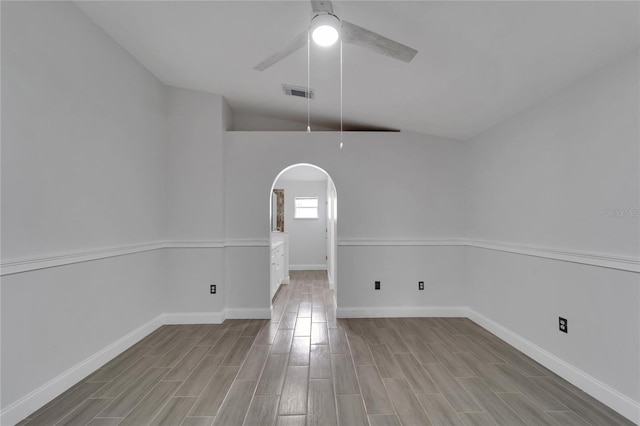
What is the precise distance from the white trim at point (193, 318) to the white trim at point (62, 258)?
961 millimetres

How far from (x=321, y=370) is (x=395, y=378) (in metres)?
0.60

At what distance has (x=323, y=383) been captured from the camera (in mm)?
2250

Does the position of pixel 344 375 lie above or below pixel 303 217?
below

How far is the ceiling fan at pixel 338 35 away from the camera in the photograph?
1.52 meters

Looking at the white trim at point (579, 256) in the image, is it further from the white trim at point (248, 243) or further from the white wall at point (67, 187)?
the white wall at point (67, 187)

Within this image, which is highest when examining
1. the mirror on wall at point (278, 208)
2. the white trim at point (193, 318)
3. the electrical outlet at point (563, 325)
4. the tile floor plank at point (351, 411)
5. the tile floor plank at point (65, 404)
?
the mirror on wall at point (278, 208)

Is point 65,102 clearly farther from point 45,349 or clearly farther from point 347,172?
point 347,172

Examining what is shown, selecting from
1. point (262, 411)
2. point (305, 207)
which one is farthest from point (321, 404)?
point (305, 207)

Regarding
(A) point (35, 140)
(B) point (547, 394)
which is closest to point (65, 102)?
(A) point (35, 140)

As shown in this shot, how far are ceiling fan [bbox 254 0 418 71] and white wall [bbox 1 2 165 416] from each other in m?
1.70

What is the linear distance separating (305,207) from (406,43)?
5907 mm

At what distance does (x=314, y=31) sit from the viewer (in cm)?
158

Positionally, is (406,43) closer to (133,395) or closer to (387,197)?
(387,197)

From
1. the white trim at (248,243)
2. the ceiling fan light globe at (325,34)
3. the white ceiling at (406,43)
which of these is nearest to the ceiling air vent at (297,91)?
the white ceiling at (406,43)
